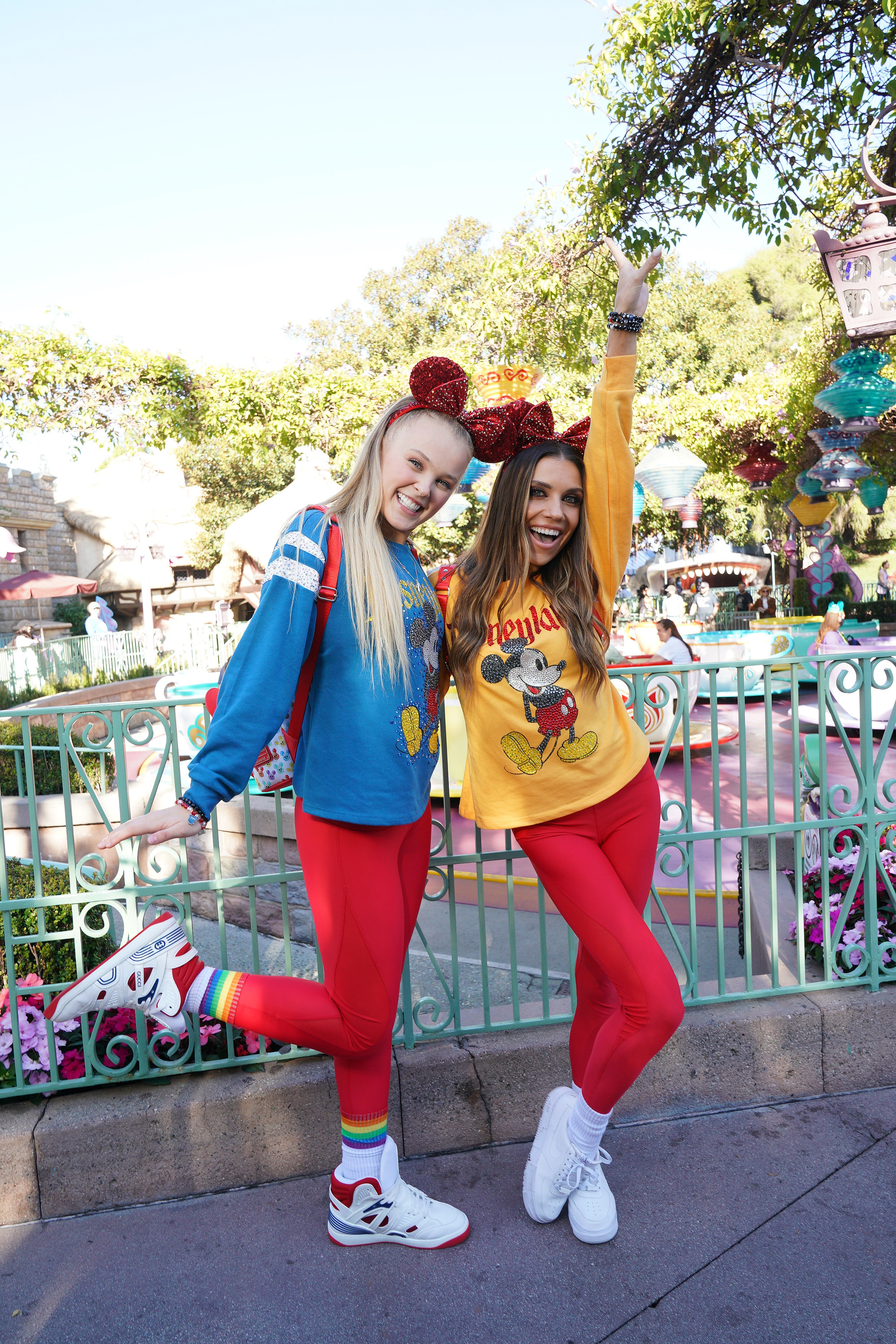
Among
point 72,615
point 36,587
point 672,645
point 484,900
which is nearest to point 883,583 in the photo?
point 672,645

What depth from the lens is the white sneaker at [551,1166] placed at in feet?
6.71

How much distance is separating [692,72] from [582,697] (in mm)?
3965

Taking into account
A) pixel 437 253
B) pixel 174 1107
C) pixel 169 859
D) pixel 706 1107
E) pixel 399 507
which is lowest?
pixel 706 1107

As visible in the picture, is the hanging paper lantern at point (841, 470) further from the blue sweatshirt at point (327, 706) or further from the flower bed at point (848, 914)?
the blue sweatshirt at point (327, 706)

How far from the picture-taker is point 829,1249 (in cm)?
195

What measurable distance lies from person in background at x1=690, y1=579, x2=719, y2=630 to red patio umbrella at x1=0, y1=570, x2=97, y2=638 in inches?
586

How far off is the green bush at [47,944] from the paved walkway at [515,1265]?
2.22 feet

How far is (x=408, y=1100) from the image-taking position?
7.93ft

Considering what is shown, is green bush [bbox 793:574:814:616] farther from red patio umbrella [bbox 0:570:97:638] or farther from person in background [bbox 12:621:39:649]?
red patio umbrella [bbox 0:570:97:638]

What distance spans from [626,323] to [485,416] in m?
0.36

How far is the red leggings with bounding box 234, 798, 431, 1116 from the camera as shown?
1863mm

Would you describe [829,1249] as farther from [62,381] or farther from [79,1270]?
[62,381]

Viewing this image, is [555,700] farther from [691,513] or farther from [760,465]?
[691,513]

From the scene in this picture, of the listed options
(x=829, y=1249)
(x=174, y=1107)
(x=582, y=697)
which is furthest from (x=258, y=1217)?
A: (x=582, y=697)
